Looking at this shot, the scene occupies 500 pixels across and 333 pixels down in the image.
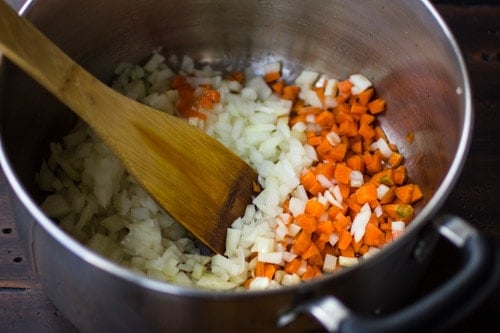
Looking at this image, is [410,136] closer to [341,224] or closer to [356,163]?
[356,163]

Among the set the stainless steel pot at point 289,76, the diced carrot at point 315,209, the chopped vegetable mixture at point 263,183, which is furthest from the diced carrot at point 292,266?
the stainless steel pot at point 289,76

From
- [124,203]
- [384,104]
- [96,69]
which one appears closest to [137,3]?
[96,69]

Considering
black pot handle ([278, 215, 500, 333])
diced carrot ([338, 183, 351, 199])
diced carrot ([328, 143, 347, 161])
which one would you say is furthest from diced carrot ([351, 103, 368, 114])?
black pot handle ([278, 215, 500, 333])

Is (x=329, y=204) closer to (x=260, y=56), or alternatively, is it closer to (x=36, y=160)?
(x=260, y=56)

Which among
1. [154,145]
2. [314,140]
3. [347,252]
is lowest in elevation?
[347,252]

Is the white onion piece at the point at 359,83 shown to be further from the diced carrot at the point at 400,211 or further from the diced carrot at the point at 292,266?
the diced carrot at the point at 292,266

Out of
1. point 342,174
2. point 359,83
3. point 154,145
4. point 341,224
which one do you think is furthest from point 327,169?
point 154,145

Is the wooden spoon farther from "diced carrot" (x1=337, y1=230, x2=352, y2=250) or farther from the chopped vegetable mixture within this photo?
"diced carrot" (x1=337, y1=230, x2=352, y2=250)
